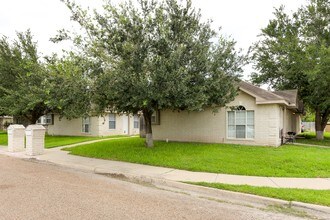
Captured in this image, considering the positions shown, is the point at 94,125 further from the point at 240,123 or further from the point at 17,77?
the point at 240,123

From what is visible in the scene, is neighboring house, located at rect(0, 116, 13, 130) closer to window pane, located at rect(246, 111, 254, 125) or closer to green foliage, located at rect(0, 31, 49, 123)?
green foliage, located at rect(0, 31, 49, 123)

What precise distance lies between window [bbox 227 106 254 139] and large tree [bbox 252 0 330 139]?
6075 mm

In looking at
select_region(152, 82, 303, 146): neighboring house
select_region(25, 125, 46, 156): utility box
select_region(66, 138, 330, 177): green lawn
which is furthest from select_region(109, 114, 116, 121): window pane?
select_region(25, 125, 46, 156): utility box

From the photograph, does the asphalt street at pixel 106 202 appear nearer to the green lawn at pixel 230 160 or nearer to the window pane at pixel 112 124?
the green lawn at pixel 230 160

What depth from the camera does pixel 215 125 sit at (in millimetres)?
16328

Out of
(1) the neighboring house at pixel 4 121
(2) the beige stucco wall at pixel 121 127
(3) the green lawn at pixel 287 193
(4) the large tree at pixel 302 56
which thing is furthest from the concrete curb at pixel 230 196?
(1) the neighboring house at pixel 4 121

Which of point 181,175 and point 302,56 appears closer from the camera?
point 181,175

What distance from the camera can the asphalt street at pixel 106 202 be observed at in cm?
512

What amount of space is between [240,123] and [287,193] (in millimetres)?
9278

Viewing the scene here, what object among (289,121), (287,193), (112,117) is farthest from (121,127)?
(287,193)

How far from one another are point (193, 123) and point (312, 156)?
7387 millimetres

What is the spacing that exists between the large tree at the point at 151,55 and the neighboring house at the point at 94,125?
13460mm

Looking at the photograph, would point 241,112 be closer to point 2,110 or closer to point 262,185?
point 262,185

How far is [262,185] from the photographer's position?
7.34 metres
